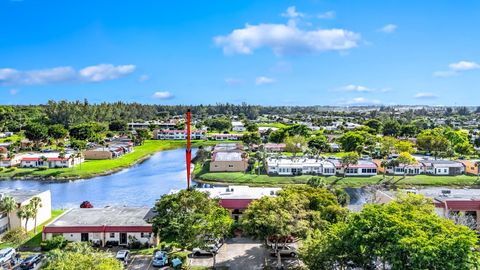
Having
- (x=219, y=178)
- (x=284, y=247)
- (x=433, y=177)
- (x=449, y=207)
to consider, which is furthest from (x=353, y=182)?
(x=284, y=247)

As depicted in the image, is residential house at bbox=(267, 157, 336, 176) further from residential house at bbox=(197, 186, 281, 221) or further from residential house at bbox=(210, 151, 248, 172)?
residential house at bbox=(197, 186, 281, 221)

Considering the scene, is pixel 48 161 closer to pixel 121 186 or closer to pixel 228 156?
pixel 121 186

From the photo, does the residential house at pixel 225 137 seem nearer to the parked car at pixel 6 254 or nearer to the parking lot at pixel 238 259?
the parking lot at pixel 238 259

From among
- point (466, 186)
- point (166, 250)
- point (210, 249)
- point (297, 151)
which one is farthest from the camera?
point (297, 151)

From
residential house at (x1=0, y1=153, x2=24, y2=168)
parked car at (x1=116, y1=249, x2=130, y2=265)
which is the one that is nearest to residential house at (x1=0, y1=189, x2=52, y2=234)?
parked car at (x1=116, y1=249, x2=130, y2=265)

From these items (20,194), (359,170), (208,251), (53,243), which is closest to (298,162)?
(359,170)

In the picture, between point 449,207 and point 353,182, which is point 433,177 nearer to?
point 353,182

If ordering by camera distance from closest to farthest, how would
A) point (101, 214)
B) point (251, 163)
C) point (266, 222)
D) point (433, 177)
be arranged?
point (266, 222) → point (101, 214) → point (433, 177) → point (251, 163)
